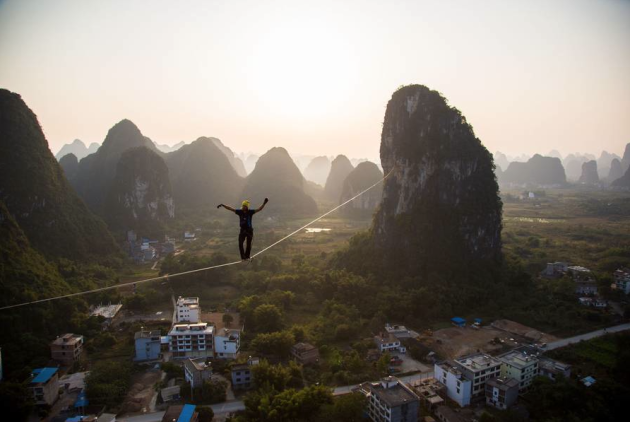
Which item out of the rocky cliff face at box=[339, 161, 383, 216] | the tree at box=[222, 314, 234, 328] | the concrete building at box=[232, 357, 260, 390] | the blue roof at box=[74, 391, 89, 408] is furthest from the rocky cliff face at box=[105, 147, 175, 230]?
the concrete building at box=[232, 357, 260, 390]

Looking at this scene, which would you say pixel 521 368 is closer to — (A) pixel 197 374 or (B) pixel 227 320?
(A) pixel 197 374

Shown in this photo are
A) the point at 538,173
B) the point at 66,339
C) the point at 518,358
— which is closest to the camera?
the point at 518,358

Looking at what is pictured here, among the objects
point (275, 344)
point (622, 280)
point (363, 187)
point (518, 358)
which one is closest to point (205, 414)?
point (275, 344)

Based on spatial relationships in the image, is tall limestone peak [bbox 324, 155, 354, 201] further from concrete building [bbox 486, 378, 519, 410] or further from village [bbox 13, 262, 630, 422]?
concrete building [bbox 486, 378, 519, 410]

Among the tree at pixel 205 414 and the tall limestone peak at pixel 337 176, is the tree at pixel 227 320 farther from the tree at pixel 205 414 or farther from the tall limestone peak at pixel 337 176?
the tall limestone peak at pixel 337 176

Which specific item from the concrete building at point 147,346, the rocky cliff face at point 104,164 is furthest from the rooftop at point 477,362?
the rocky cliff face at point 104,164

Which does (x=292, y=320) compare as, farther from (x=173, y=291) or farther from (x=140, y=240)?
(x=140, y=240)
